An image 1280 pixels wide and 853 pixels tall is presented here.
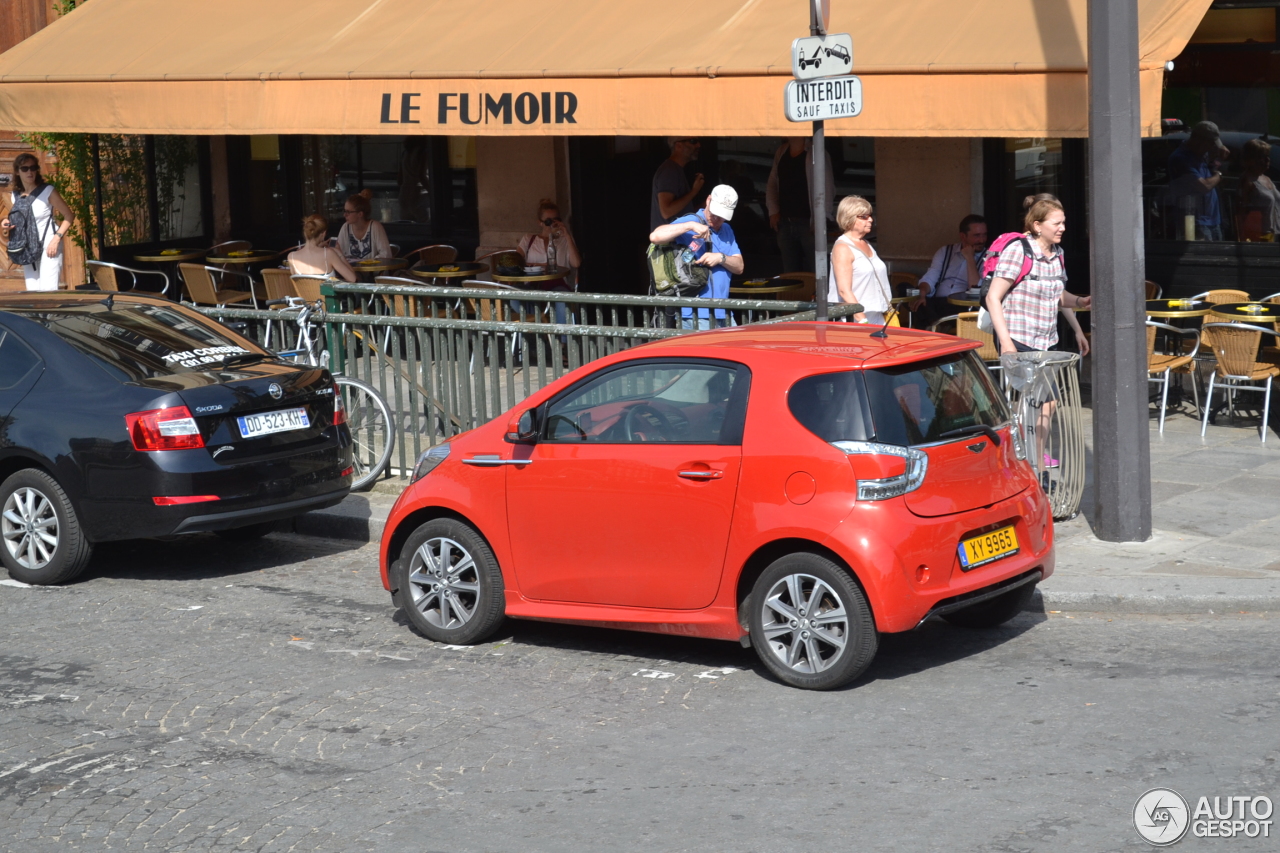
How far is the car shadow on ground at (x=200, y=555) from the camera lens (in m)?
8.95

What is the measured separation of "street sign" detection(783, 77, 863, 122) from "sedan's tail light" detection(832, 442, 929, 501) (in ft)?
9.35

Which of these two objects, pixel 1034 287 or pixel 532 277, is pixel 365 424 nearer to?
pixel 532 277

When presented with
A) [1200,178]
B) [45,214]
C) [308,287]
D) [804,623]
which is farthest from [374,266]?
[804,623]

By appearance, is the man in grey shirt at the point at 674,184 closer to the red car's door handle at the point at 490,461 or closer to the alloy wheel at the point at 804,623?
the red car's door handle at the point at 490,461

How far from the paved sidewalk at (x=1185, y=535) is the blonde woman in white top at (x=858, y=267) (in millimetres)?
1746

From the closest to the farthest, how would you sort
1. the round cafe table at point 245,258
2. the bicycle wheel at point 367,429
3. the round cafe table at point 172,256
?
the bicycle wheel at point 367,429, the round cafe table at point 245,258, the round cafe table at point 172,256

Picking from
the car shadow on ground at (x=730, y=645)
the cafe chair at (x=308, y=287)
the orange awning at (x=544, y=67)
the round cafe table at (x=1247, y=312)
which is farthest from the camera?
the cafe chair at (x=308, y=287)

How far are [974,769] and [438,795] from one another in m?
1.84

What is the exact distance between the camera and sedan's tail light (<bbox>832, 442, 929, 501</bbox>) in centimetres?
615

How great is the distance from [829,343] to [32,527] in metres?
4.67

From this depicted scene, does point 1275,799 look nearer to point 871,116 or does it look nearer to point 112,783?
point 112,783

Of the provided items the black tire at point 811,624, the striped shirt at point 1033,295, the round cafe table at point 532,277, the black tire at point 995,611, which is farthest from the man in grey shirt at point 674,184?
the black tire at point 811,624

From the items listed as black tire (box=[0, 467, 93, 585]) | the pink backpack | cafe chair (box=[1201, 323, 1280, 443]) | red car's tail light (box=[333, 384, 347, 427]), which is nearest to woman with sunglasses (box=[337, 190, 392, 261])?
red car's tail light (box=[333, 384, 347, 427])

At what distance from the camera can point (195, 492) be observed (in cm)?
830
